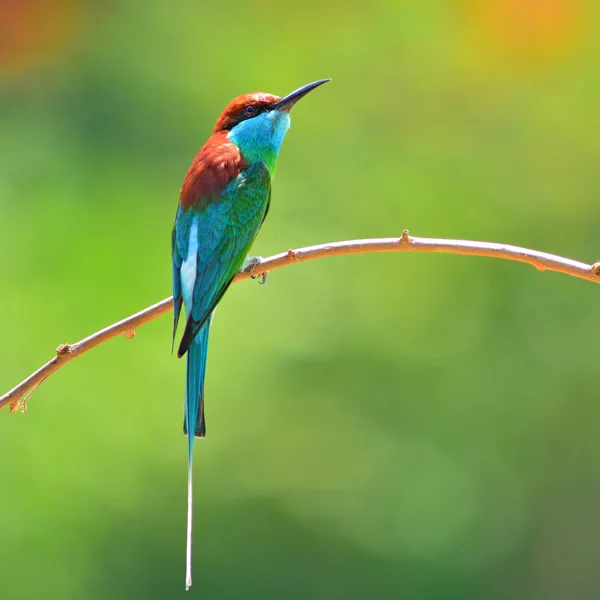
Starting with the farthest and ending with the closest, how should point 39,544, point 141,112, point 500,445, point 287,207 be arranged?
1. point 141,112
2. point 287,207
3. point 500,445
4. point 39,544

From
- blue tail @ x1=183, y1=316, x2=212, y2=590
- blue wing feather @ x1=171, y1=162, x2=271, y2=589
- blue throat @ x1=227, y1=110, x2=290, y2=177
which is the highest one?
blue throat @ x1=227, y1=110, x2=290, y2=177

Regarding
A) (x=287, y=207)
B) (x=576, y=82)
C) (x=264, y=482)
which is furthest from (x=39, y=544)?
(x=576, y=82)

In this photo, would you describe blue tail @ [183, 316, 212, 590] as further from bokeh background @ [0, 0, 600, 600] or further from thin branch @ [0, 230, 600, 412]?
bokeh background @ [0, 0, 600, 600]

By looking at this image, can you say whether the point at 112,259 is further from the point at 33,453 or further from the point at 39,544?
the point at 39,544

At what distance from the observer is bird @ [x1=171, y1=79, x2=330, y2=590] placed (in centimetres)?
196

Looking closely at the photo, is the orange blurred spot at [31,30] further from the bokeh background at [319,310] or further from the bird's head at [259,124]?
the bird's head at [259,124]

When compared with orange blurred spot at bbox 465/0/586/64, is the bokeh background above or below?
below

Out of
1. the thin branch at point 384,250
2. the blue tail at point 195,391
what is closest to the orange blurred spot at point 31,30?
the blue tail at point 195,391

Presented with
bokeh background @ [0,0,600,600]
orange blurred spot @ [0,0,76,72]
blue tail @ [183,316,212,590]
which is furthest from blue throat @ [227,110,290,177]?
orange blurred spot @ [0,0,76,72]

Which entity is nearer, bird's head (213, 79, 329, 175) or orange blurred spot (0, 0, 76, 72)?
bird's head (213, 79, 329, 175)

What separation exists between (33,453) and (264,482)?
0.76 metres

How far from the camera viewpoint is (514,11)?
4.10m

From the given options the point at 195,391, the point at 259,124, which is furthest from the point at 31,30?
the point at 195,391

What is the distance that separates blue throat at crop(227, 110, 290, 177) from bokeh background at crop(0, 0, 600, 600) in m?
1.18
